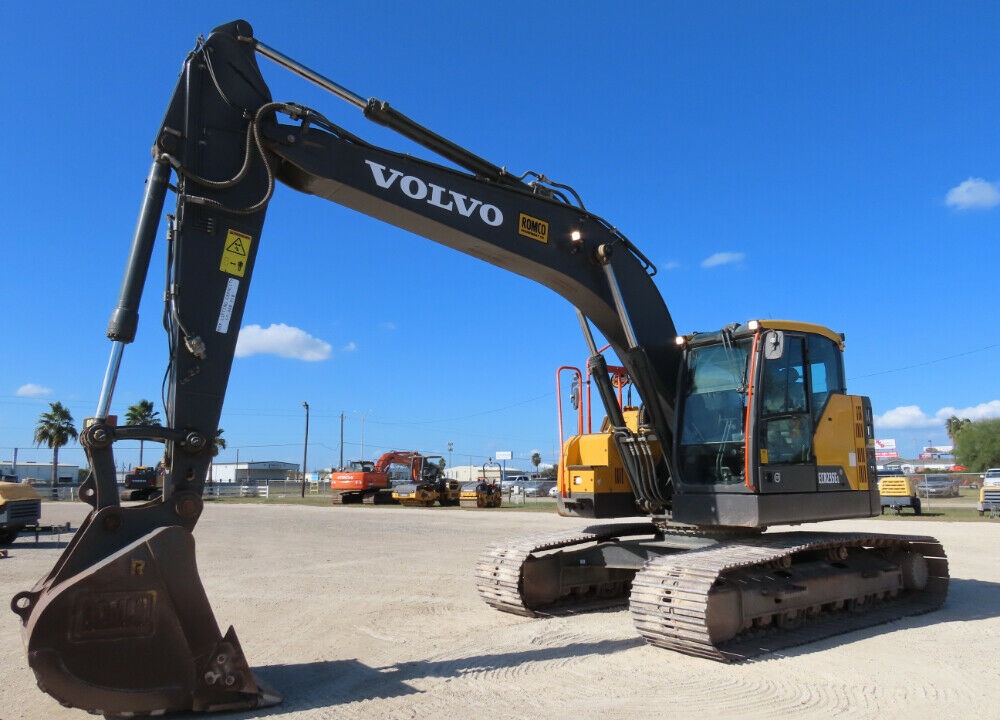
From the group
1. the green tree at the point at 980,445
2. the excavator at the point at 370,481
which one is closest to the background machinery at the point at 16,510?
the excavator at the point at 370,481

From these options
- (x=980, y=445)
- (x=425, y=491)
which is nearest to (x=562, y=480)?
(x=425, y=491)

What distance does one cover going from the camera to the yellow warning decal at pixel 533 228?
7340 millimetres

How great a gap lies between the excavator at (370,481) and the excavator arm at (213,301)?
Result: 31.4m

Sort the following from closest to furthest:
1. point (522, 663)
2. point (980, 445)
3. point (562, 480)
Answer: point (522, 663)
point (562, 480)
point (980, 445)

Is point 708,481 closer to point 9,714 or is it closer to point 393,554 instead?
point 9,714

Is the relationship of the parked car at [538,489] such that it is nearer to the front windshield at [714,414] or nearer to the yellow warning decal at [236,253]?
the front windshield at [714,414]

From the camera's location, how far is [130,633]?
4.45m

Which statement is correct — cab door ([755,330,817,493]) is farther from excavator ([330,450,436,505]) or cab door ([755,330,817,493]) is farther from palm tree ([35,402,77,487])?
palm tree ([35,402,77,487])

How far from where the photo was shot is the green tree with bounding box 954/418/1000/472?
199 feet

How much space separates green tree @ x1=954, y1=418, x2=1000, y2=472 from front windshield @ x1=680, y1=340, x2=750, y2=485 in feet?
208

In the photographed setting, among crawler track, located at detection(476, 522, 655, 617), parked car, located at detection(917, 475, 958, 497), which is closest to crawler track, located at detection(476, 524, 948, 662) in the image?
crawler track, located at detection(476, 522, 655, 617)

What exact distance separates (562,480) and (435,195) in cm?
372

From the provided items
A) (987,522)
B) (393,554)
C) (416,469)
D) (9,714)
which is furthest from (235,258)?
(416,469)

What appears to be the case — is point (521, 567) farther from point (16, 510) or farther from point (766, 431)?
point (16, 510)
